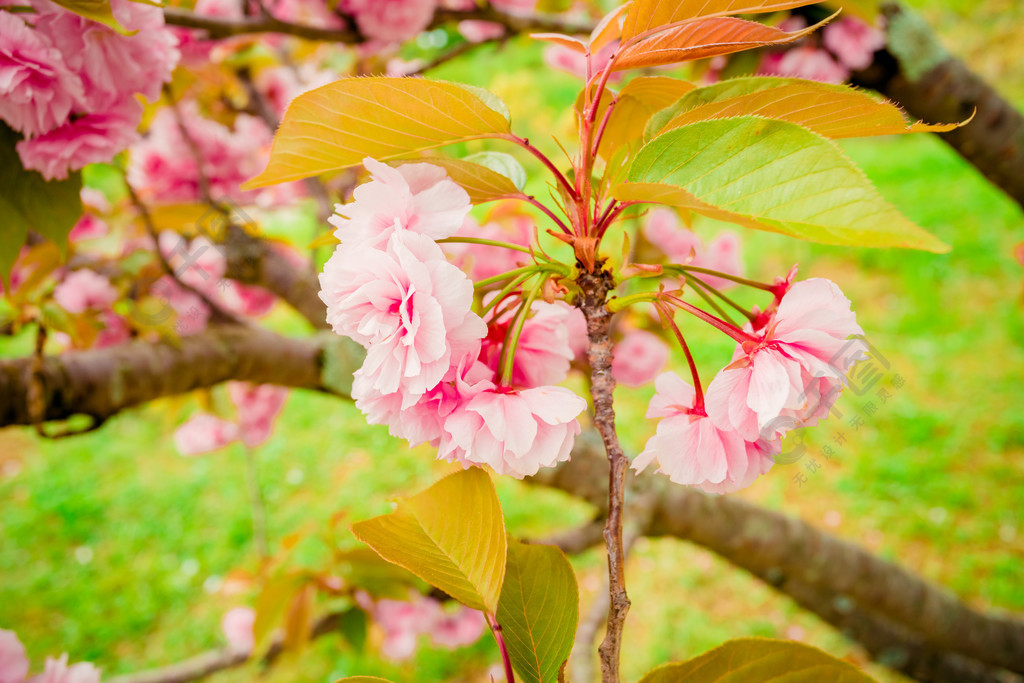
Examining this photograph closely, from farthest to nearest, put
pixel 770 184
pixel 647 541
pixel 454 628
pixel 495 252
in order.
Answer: pixel 647 541
pixel 454 628
pixel 495 252
pixel 770 184

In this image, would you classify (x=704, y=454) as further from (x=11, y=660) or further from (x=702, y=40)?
(x=11, y=660)

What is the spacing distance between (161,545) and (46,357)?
2.02 metres

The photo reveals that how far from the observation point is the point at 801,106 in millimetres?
309

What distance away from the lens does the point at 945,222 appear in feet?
9.95

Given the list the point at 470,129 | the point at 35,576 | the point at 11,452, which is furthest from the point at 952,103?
the point at 11,452

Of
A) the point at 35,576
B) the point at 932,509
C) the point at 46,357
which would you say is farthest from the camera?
the point at 35,576

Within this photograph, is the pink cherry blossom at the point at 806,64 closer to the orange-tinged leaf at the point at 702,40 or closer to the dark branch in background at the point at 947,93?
the dark branch in background at the point at 947,93

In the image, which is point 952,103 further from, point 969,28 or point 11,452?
point 969,28

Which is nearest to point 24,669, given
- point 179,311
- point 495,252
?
point 495,252

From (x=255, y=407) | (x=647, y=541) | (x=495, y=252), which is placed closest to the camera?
(x=495, y=252)

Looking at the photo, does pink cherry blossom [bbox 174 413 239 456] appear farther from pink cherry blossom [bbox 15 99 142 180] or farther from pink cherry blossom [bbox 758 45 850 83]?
pink cherry blossom [bbox 758 45 850 83]

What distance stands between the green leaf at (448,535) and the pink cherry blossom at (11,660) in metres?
0.33

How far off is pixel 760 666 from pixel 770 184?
0.23m

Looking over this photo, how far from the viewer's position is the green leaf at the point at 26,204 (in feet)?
1.75
